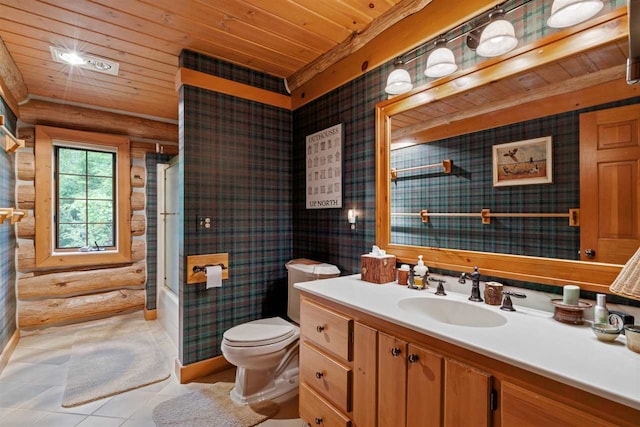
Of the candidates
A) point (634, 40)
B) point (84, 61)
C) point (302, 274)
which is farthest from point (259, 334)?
point (84, 61)

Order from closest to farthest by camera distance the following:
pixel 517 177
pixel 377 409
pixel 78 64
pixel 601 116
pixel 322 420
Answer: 1. pixel 601 116
2. pixel 377 409
3. pixel 517 177
4. pixel 322 420
5. pixel 78 64

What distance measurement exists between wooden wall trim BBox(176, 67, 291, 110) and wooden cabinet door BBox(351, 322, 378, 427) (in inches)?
81.5

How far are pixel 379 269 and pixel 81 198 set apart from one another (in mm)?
3403

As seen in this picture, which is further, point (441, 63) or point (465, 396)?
point (441, 63)

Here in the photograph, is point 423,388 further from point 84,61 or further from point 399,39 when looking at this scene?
point 84,61

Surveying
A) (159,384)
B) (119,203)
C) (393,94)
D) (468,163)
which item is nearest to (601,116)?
(468,163)

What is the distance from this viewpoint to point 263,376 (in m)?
2.06

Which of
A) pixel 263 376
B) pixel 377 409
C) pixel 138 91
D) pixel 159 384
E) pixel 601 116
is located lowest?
pixel 159 384

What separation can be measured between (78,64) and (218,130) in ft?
3.99

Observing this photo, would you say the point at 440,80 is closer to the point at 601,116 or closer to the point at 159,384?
the point at 601,116

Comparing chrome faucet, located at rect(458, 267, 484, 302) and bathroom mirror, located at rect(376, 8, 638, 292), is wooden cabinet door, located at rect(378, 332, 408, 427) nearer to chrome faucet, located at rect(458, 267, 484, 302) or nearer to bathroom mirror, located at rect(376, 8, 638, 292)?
chrome faucet, located at rect(458, 267, 484, 302)

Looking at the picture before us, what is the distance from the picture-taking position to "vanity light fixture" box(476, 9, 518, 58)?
1.26 meters

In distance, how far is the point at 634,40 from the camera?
853 millimetres

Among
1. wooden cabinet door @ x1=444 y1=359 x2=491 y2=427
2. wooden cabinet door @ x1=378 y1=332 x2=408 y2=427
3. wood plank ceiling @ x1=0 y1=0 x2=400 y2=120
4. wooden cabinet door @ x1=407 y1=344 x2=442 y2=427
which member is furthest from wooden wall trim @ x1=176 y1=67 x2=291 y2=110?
wooden cabinet door @ x1=444 y1=359 x2=491 y2=427
